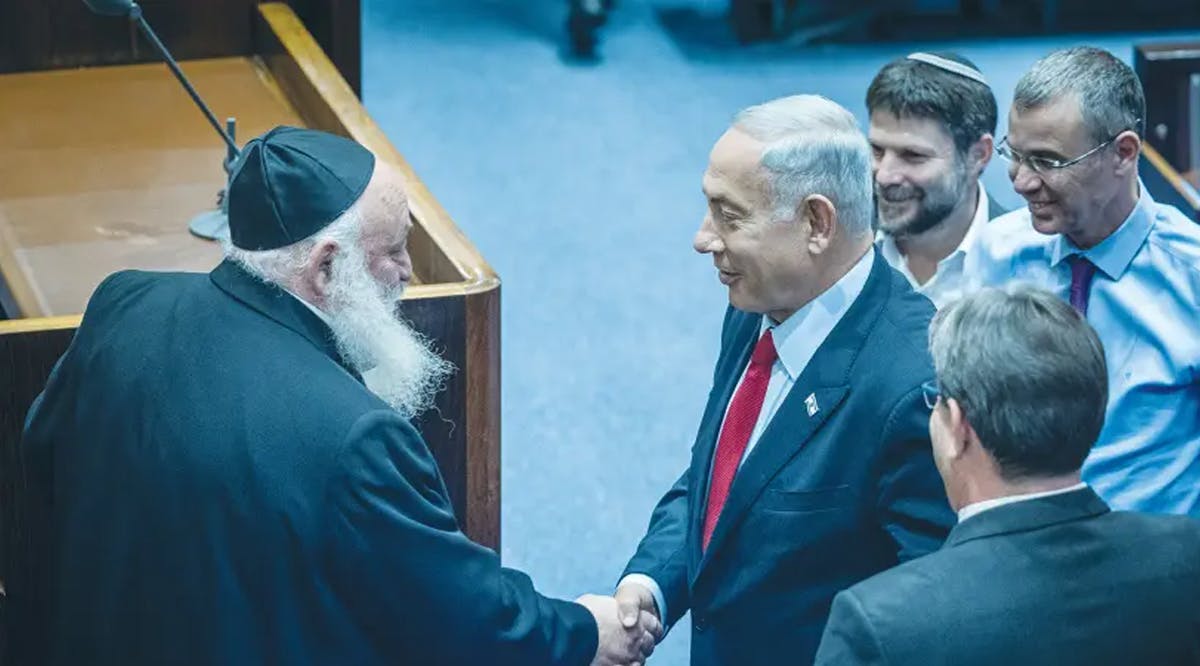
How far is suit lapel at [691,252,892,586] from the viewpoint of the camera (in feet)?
7.98

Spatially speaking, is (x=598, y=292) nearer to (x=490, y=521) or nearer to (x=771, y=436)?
(x=490, y=521)

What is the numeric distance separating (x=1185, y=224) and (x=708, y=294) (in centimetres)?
287

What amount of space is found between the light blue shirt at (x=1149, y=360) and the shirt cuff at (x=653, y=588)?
26.7 inches

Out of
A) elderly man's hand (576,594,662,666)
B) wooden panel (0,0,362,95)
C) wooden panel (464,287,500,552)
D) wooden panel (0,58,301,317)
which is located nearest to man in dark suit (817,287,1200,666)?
elderly man's hand (576,594,662,666)

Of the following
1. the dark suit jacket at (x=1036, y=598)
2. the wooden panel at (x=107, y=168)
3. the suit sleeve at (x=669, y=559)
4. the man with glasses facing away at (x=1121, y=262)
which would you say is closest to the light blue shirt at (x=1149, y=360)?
the man with glasses facing away at (x=1121, y=262)

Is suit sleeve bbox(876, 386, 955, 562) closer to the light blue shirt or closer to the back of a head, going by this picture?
the light blue shirt

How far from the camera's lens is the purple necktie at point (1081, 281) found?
Answer: 2.88 meters

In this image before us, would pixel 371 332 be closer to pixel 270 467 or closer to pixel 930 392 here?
pixel 270 467

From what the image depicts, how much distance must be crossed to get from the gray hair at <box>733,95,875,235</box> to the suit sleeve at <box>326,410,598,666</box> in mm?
589

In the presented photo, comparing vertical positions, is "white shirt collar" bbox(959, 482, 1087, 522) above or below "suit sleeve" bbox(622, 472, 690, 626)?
above

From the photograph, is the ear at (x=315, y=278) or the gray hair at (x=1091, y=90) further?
the gray hair at (x=1091, y=90)

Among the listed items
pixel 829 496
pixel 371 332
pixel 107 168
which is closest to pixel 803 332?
pixel 829 496

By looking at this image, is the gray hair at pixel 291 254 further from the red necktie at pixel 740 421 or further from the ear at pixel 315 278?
the red necktie at pixel 740 421

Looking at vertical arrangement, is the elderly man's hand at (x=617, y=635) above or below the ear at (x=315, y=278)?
below
